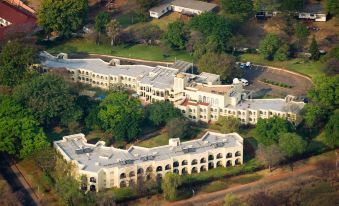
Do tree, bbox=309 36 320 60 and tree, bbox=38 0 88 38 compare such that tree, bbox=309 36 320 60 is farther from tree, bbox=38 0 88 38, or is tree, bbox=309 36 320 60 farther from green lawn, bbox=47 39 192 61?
tree, bbox=38 0 88 38

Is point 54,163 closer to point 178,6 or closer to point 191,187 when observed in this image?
point 191,187

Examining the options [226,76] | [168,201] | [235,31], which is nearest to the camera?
[168,201]

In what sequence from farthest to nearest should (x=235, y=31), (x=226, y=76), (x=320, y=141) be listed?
1. (x=235, y=31)
2. (x=226, y=76)
3. (x=320, y=141)

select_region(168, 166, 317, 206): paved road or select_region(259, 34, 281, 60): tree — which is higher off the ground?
select_region(259, 34, 281, 60): tree

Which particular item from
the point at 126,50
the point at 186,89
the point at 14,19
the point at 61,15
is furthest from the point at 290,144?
the point at 14,19

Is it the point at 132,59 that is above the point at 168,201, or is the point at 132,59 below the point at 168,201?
above

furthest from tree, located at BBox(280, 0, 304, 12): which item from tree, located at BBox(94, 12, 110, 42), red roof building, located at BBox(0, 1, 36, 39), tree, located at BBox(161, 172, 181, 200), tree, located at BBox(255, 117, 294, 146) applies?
tree, located at BBox(161, 172, 181, 200)

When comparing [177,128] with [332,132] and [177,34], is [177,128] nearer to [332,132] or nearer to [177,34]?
[332,132]

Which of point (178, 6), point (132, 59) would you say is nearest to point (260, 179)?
point (132, 59)
